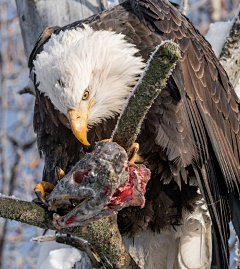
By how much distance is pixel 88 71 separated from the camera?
94.3 inches

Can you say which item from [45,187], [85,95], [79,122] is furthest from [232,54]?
[45,187]

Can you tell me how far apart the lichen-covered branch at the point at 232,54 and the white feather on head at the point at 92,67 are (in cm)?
145

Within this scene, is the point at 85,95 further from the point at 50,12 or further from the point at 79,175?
the point at 50,12

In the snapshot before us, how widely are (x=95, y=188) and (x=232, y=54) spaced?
8.15 feet

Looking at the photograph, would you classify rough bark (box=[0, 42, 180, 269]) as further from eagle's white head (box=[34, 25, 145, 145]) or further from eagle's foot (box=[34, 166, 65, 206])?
eagle's white head (box=[34, 25, 145, 145])

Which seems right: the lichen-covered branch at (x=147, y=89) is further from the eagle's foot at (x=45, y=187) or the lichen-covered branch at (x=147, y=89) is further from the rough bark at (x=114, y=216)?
the eagle's foot at (x=45, y=187)

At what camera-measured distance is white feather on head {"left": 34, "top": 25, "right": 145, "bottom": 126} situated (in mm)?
2326

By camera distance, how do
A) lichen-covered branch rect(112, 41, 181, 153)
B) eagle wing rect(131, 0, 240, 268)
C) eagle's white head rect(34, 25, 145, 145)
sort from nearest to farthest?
lichen-covered branch rect(112, 41, 181, 153)
eagle's white head rect(34, 25, 145, 145)
eagle wing rect(131, 0, 240, 268)

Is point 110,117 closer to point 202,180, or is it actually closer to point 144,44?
point 144,44

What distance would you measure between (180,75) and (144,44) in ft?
1.03

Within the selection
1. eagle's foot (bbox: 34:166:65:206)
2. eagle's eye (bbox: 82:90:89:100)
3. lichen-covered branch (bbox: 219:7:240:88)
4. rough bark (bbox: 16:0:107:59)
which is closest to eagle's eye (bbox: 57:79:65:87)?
eagle's eye (bbox: 82:90:89:100)

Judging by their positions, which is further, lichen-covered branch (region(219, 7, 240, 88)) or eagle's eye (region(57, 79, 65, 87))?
lichen-covered branch (region(219, 7, 240, 88))

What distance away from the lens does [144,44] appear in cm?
256

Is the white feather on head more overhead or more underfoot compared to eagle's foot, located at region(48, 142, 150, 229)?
more overhead
